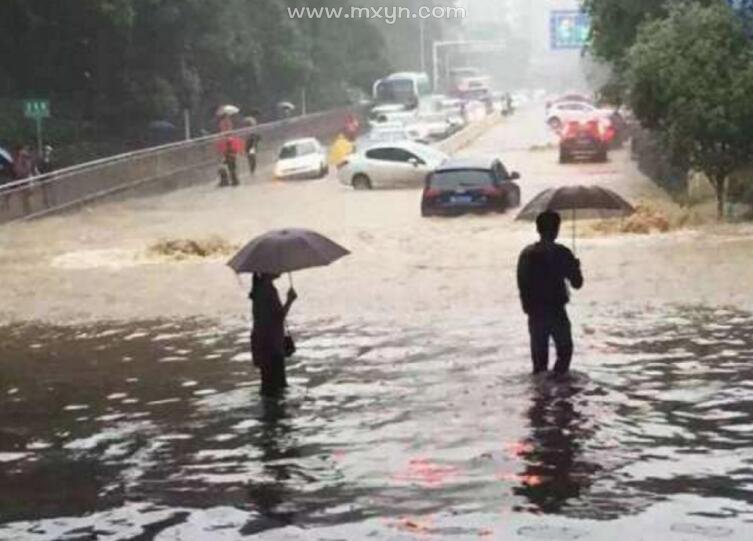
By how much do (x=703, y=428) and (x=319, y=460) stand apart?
298 centimetres

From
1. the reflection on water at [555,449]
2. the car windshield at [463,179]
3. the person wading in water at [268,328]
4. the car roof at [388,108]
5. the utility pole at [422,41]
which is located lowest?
the reflection on water at [555,449]

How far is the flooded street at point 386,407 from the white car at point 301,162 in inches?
883

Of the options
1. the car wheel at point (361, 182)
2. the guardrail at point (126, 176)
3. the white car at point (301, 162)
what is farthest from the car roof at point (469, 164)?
the white car at point (301, 162)

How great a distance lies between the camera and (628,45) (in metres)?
38.8

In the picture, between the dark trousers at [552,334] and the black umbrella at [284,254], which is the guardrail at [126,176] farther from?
the dark trousers at [552,334]

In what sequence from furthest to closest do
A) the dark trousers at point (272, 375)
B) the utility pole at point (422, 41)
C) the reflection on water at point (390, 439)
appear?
the utility pole at point (422, 41) → the dark trousers at point (272, 375) → the reflection on water at point (390, 439)

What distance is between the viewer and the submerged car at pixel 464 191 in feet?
104

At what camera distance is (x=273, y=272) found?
1227cm

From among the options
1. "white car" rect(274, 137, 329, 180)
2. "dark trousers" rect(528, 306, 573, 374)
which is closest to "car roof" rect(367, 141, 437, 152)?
"white car" rect(274, 137, 329, 180)

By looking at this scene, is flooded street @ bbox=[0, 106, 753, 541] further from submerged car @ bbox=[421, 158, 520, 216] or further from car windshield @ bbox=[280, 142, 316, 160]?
car windshield @ bbox=[280, 142, 316, 160]

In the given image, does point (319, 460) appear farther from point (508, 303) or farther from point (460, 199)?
point (460, 199)

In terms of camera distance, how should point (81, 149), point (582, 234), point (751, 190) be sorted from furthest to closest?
1. point (81, 149)
2. point (751, 190)
3. point (582, 234)

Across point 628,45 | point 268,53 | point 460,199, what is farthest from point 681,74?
point 268,53

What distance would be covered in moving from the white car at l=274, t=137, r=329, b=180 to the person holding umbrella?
35.0 m
